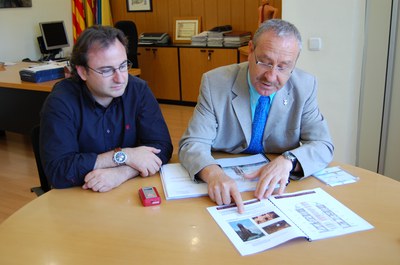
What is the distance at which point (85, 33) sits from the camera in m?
1.60

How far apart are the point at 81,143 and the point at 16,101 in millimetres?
2730

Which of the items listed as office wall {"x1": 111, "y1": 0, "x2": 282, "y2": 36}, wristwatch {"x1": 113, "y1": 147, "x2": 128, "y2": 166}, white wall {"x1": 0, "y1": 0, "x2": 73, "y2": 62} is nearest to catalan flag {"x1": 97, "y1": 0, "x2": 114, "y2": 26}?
office wall {"x1": 111, "y1": 0, "x2": 282, "y2": 36}

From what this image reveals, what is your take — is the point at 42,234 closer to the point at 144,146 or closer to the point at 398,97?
the point at 144,146

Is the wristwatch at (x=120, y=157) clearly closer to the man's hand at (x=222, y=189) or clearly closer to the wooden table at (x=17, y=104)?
the man's hand at (x=222, y=189)

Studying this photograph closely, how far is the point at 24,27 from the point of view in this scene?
521 cm

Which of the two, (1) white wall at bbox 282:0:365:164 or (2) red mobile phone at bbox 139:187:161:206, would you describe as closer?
(2) red mobile phone at bbox 139:187:161:206

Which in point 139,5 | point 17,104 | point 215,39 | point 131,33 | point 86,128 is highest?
point 139,5

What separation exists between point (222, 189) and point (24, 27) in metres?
4.85

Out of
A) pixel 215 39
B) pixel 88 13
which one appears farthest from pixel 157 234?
pixel 88 13

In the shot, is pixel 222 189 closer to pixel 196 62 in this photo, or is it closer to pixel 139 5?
pixel 196 62

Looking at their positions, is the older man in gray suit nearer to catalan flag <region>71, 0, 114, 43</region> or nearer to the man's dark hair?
the man's dark hair

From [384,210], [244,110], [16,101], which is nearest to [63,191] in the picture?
[244,110]

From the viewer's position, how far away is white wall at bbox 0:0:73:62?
5.00m

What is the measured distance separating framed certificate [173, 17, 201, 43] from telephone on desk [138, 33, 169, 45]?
15cm
